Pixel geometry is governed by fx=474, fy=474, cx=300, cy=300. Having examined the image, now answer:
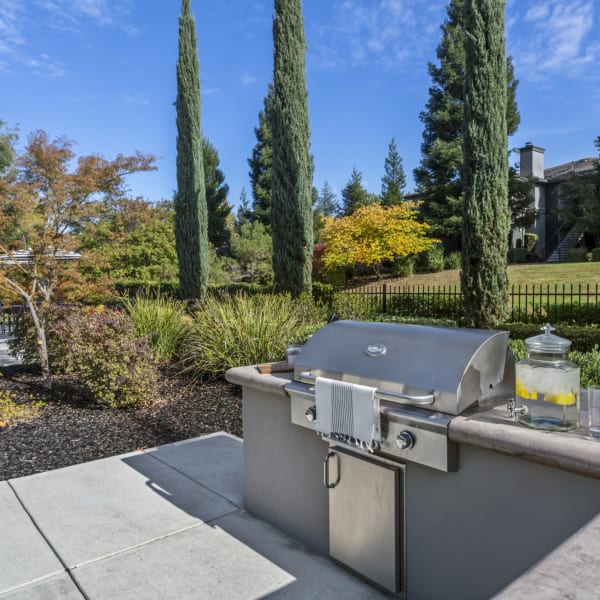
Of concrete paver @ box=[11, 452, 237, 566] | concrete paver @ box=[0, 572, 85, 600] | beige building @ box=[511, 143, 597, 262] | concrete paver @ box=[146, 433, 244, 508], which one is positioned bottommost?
concrete paver @ box=[146, 433, 244, 508]

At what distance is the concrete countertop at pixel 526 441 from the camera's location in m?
1.41

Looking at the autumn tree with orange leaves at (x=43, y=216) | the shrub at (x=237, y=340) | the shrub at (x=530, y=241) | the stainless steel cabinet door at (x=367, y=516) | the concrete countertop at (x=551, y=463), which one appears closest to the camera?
the concrete countertop at (x=551, y=463)

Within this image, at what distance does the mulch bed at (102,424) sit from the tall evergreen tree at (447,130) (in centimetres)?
1640

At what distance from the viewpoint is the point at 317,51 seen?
40.3 feet

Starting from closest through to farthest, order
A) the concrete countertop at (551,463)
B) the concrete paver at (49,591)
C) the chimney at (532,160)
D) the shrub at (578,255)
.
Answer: the concrete countertop at (551,463), the concrete paver at (49,591), the shrub at (578,255), the chimney at (532,160)

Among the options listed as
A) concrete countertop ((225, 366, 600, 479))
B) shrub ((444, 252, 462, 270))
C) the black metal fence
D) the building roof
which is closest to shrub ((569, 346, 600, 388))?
concrete countertop ((225, 366, 600, 479))

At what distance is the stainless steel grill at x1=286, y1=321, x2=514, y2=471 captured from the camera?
179 cm

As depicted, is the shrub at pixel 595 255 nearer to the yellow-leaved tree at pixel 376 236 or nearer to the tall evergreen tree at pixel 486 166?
the yellow-leaved tree at pixel 376 236

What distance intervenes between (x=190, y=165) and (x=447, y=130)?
12.4 meters

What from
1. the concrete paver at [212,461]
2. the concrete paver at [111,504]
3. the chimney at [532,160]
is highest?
the chimney at [532,160]

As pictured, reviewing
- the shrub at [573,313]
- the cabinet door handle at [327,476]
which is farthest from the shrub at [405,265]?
the cabinet door handle at [327,476]

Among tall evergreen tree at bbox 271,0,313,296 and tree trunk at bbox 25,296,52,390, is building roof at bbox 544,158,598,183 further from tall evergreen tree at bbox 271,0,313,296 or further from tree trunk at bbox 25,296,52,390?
tree trunk at bbox 25,296,52,390

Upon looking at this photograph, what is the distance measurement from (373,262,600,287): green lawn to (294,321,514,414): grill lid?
14.8 metres

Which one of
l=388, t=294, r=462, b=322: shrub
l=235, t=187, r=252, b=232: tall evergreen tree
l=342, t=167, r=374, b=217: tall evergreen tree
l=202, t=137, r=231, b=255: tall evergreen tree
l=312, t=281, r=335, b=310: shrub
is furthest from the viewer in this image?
l=235, t=187, r=252, b=232: tall evergreen tree
